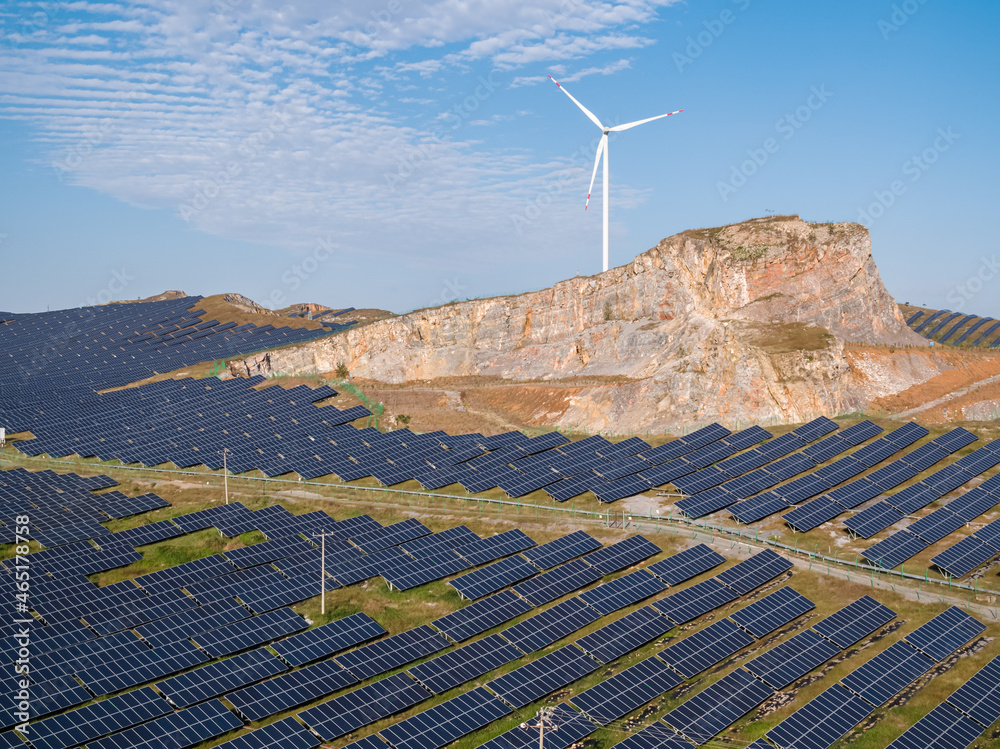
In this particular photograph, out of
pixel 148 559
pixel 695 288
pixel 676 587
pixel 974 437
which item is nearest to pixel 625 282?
pixel 695 288

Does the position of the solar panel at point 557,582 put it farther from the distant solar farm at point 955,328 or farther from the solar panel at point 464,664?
the distant solar farm at point 955,328

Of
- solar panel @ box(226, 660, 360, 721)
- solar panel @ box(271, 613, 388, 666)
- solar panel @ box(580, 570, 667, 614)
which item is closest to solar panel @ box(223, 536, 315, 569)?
solar panel @ box(271, 613, 388, 666)

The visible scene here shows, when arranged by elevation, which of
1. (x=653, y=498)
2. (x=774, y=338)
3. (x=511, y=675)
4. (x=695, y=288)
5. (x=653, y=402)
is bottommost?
(x=511, y=675)

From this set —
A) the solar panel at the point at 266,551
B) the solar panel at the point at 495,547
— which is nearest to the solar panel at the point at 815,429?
the solar panel at the point at 495,547

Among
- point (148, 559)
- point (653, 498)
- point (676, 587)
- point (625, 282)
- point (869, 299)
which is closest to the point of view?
point (676, 587)

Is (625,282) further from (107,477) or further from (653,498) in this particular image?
(107,477)

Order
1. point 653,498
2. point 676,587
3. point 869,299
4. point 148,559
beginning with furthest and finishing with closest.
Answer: point 869,299 < point 653,498 < point 148,559 < point 676,587

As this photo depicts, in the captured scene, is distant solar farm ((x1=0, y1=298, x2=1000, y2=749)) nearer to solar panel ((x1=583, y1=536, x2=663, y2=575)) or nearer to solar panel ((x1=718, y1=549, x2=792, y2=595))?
solar panel ((x1=718, y1=549, x2=792, y2=595))
